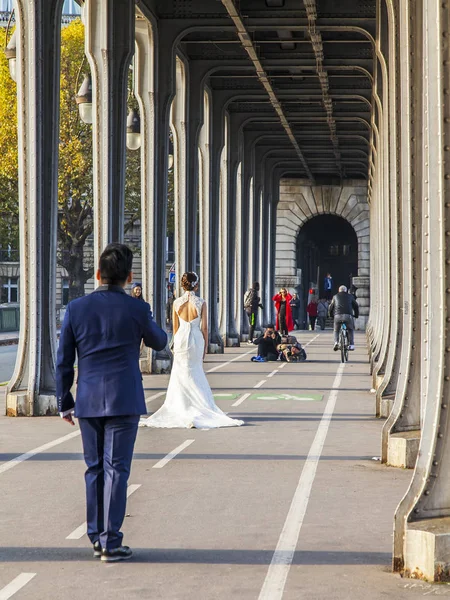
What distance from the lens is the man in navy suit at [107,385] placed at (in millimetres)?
7547

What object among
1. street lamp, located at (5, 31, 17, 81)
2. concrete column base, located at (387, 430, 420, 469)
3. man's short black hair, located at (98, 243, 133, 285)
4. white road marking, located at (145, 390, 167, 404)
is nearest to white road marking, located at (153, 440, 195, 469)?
concrete column base, located at (387, 430, 420, 469)

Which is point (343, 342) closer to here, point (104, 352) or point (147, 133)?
point (147, 133)

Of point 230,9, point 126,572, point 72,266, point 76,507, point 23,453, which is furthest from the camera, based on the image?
point 72,266

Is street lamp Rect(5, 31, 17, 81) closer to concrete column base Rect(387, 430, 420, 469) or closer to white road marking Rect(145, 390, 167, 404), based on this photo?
white road marking Rect(145, 390, 167, 404)

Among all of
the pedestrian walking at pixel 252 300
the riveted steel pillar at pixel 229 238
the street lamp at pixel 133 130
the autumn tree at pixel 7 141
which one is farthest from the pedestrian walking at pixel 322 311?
the street lamp at pixel 133 130

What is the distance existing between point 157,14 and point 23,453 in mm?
17018

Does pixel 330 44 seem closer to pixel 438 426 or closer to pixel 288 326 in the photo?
pixel 288 326

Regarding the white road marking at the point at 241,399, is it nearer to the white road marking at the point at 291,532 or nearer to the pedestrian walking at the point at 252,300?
the white road marking at the point at 291,532

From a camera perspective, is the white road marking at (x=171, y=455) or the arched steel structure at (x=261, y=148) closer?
the arched steel structure at (x=261, y=148)

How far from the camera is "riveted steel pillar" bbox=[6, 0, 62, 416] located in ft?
57.0

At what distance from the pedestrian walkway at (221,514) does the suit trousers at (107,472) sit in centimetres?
21

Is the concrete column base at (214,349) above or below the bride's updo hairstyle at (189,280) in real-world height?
below

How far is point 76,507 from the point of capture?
9.54 m

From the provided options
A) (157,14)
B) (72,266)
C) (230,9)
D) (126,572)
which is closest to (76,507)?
(126,572)
